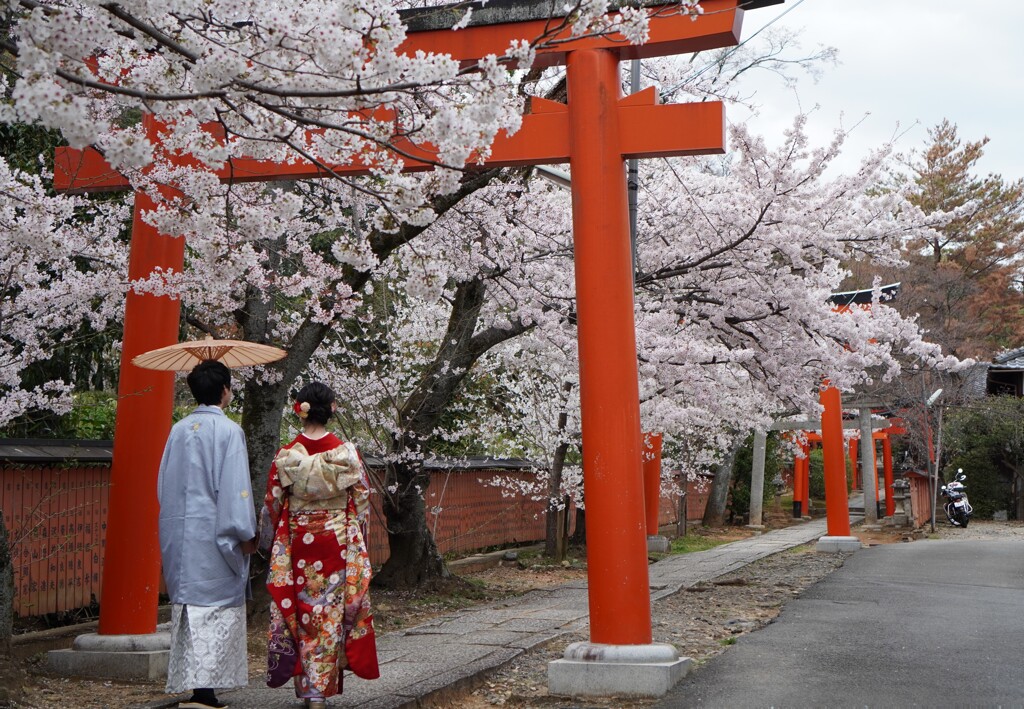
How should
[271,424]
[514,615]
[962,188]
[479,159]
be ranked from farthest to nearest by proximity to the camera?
[962,188], [514,615], [271,424], [479,159]

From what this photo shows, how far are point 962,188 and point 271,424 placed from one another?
127ft

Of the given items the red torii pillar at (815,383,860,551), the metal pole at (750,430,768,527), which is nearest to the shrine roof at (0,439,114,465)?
the red torii pillar at (815,383,860,551)

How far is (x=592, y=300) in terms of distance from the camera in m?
6.29

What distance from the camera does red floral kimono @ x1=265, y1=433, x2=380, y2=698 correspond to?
5.17 metres

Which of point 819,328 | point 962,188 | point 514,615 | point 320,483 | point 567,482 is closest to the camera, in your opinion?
point 320,483

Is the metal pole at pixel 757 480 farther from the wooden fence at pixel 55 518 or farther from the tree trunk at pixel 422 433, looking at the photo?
the wooden fence at pixel 55 518

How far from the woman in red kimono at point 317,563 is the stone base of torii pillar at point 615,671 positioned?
1.30m

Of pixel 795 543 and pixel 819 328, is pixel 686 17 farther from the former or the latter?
pixel 795 543

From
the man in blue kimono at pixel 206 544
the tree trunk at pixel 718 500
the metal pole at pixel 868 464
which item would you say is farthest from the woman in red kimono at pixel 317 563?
the tree trunk at pixel 718 500

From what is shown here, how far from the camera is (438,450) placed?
15555mm

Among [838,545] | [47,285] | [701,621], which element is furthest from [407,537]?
[838,545]

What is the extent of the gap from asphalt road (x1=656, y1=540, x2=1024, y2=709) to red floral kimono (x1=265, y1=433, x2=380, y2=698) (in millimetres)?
1766

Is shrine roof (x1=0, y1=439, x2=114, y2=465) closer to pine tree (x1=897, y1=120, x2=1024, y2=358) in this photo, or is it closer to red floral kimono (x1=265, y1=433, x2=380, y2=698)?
red floral kimono (x1=265, y1=433, x2=380, y2=698)

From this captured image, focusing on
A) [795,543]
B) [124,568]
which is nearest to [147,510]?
[124,568]
